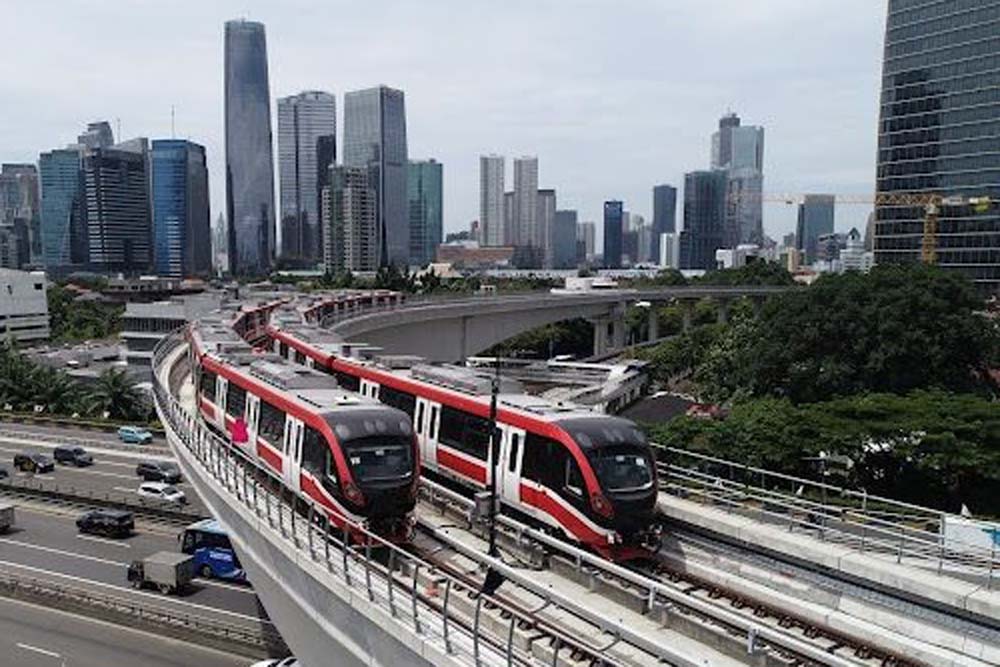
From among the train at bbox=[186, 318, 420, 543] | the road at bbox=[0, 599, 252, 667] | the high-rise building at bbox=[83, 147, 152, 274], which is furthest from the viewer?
the high-rise building at bbox=[83, 147, 152, 274]

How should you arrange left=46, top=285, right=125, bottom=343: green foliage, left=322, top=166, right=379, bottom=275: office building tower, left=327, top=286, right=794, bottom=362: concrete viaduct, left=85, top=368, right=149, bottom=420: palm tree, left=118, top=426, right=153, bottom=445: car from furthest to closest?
left=322, top=166, right=379, bottom=275: office building tower → left=46, top=285, right=125, bottom=343: green foliage → left=85, top=368, right=149, bottom=420: palm tree → left=327, top=286, right=794, bottom=362: concrete viaduct → left=118, top=426, right=153, bottom=445: car

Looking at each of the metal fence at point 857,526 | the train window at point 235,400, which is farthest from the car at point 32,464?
the metal fence at point 857,526

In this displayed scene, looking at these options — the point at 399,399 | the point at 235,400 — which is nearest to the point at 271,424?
the point at 235,400

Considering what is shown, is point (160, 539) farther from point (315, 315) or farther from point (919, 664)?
point (919, 664)

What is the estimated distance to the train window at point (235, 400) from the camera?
20.9 m

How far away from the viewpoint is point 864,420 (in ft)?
98.3

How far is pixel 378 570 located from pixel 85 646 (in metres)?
14.3

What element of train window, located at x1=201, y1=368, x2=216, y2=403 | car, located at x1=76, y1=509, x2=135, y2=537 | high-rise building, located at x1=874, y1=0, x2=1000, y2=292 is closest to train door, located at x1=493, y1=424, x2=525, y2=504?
train window, located at x1=201, y1=368, x2=216, y2=403

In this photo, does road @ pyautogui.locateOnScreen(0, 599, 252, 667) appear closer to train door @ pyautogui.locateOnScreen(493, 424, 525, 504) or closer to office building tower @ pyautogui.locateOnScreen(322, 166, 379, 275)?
train door @ pyautogui.locateOnScreen(493, 424, 525, 504)

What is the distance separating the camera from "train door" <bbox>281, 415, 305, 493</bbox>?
16734mm

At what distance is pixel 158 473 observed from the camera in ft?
128

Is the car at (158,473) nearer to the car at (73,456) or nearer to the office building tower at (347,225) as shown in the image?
the car at (73,456)

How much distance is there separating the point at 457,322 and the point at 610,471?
143 ft

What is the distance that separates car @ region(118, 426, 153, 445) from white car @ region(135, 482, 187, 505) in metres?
11.3
